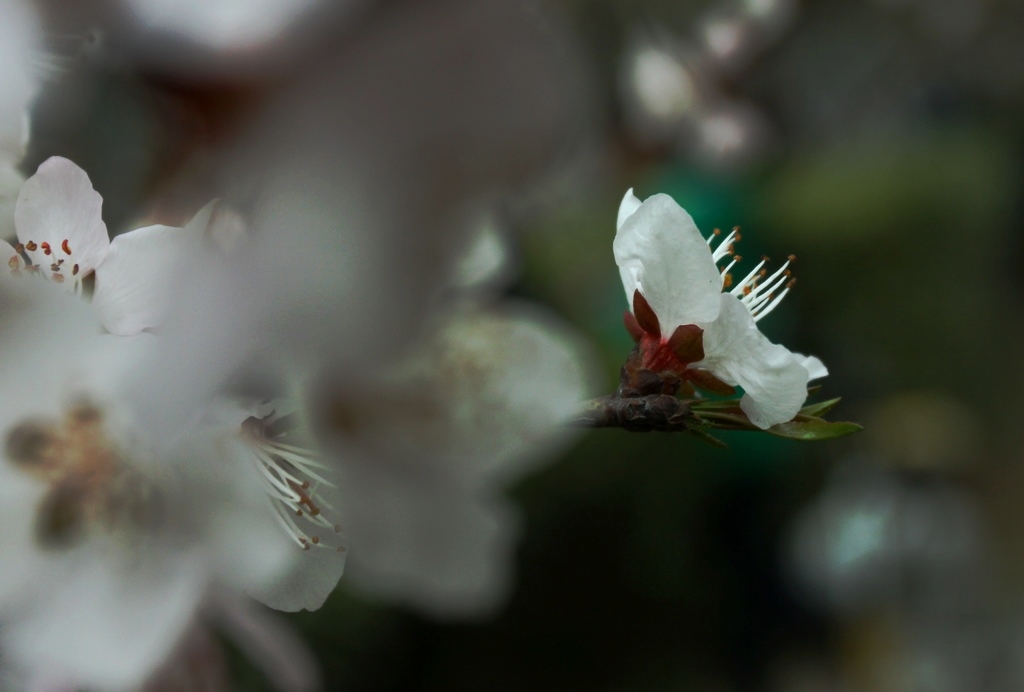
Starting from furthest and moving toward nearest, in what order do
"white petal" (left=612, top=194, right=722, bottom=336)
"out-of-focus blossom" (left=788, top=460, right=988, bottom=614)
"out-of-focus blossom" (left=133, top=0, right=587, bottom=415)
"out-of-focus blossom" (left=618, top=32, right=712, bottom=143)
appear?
"out-of-focus blossom" (left=788, top=460, right=988, bottom=614)
"out-of-focus blossom" (left=618, top=32, right=712, bottom=143)
"white petal" (left=612, top=194, right=722, bottom=336)
"out-of-focus blossom" (left=133, top=0, right=587, bottom=415)

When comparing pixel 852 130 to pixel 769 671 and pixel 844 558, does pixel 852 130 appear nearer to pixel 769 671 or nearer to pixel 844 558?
pixel 844 558

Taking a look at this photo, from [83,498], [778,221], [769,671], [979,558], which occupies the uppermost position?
[778,221]

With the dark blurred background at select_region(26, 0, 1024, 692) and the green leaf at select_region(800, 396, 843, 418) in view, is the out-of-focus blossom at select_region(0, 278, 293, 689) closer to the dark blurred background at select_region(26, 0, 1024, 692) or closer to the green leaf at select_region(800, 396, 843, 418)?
the green leaf at select_region(800, 396, 843, 418)

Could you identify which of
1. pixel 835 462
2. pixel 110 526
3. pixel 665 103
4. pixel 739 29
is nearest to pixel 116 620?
pixel 110 526

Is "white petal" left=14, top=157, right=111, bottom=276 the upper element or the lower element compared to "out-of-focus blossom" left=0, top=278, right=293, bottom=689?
upper

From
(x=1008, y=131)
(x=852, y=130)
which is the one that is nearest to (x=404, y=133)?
(x=852, y=130)

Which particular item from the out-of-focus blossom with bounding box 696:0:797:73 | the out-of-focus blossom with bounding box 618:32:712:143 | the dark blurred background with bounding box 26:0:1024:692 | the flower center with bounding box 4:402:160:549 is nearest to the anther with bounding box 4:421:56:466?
the flower center with bounding box 4:402:160:549
